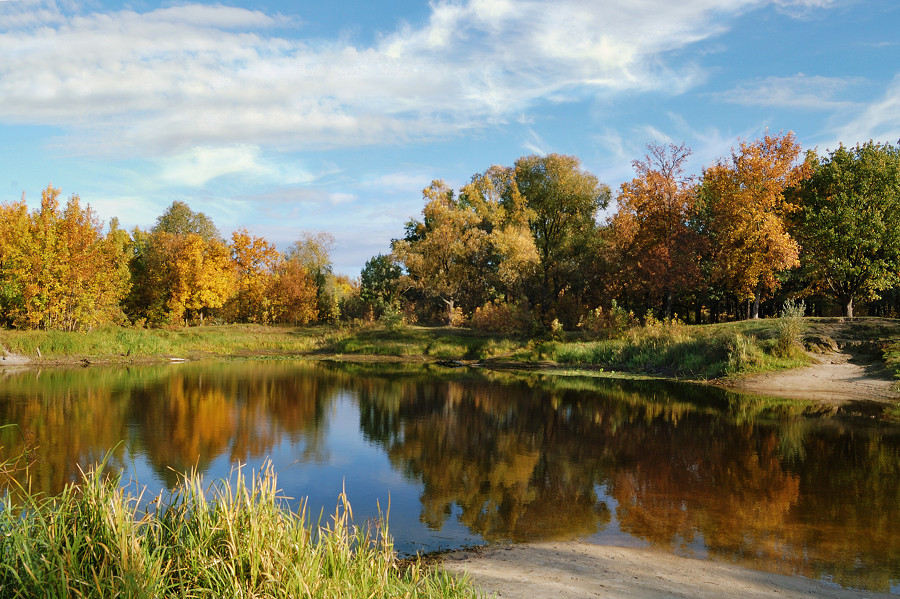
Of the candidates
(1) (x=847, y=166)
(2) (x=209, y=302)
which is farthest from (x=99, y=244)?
(1) (x=847, y=166)

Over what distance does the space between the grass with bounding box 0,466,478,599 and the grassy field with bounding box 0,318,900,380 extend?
79.3ft

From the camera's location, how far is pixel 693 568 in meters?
7.18

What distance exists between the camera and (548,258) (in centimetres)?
4544

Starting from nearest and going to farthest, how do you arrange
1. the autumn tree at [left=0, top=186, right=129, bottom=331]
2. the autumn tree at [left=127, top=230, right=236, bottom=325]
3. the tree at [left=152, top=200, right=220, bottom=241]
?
the autumn tree at [left=0, top=186, right=129, bottom=331]
the autumn tree at [left=127, top=230, right=236, bottom=325]
the tree at [left=152, top=200, right=220, bottom=241]

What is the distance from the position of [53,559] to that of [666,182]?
1485 inches

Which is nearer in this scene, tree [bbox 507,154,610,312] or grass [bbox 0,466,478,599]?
grass [bbox 0,466,478,599]

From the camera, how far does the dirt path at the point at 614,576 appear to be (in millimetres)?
6242

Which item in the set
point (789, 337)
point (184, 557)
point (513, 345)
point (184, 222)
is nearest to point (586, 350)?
point (513, 345)

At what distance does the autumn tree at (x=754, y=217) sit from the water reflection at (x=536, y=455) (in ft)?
41.3

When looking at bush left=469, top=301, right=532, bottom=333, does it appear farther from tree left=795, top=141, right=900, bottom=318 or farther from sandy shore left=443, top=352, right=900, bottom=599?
sandy shore left=443, top=352, right=900, bottom=599

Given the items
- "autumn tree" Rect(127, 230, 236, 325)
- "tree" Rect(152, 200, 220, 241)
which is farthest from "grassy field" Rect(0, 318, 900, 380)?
"tree" Rect(152, 200, 220, 241)

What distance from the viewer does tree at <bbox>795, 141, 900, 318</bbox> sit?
30.8 m

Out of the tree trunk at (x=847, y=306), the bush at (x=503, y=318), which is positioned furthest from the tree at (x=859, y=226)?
the bush at (x=503, y=318)

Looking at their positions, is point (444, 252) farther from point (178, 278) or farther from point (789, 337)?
point (789, 337)
